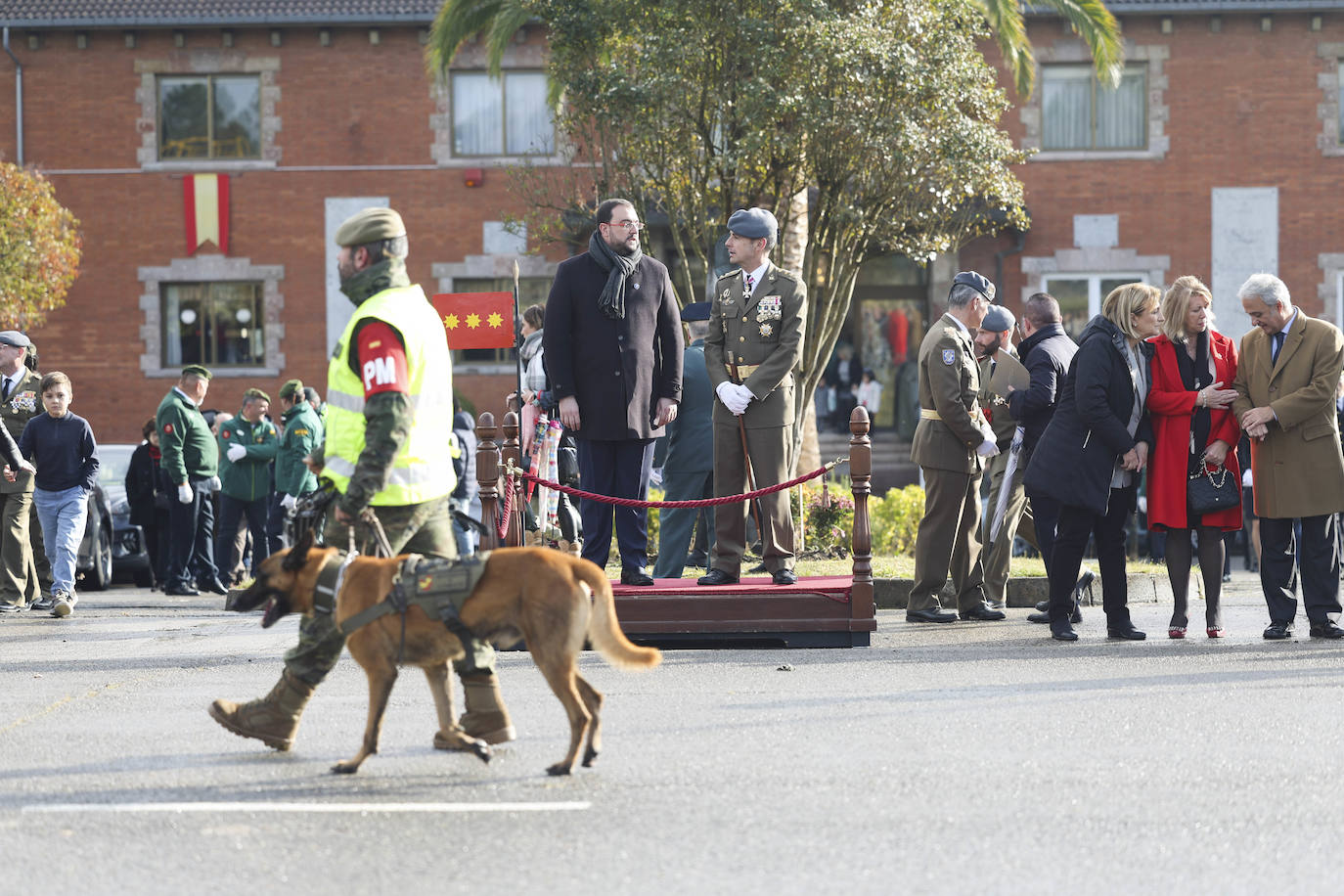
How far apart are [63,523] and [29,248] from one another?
1189cm

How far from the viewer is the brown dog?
569 centimetres

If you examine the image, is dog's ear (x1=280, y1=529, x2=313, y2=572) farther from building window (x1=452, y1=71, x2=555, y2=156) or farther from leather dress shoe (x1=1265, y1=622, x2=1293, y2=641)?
building window (x1=452, y1=71, x2=555, y2=156)

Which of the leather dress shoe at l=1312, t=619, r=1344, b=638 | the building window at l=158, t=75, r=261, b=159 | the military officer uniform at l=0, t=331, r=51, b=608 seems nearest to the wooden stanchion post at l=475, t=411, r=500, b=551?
the military officer uniform at l=0, t=331, r=51, b=608

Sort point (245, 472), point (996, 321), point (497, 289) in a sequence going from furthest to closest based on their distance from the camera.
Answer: point (497, 289)
point (245, 472)
point (996, 321)

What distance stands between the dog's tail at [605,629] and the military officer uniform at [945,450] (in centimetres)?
481

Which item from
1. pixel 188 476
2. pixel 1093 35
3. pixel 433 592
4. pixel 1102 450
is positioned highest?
pixel 1093 35

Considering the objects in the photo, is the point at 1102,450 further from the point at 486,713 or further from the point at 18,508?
the point at 18,508

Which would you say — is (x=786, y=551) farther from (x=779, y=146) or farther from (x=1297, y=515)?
(x=779, y=146)

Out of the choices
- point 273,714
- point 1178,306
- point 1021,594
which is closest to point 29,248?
point 1021,594

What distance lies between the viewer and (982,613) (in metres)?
10.9

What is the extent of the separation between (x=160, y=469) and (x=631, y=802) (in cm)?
1081

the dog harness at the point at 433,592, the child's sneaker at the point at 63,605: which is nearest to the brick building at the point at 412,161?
the child's sneaker at the point at 63,605

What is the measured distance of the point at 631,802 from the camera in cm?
544

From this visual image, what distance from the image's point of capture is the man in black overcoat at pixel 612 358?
909 centimetres
